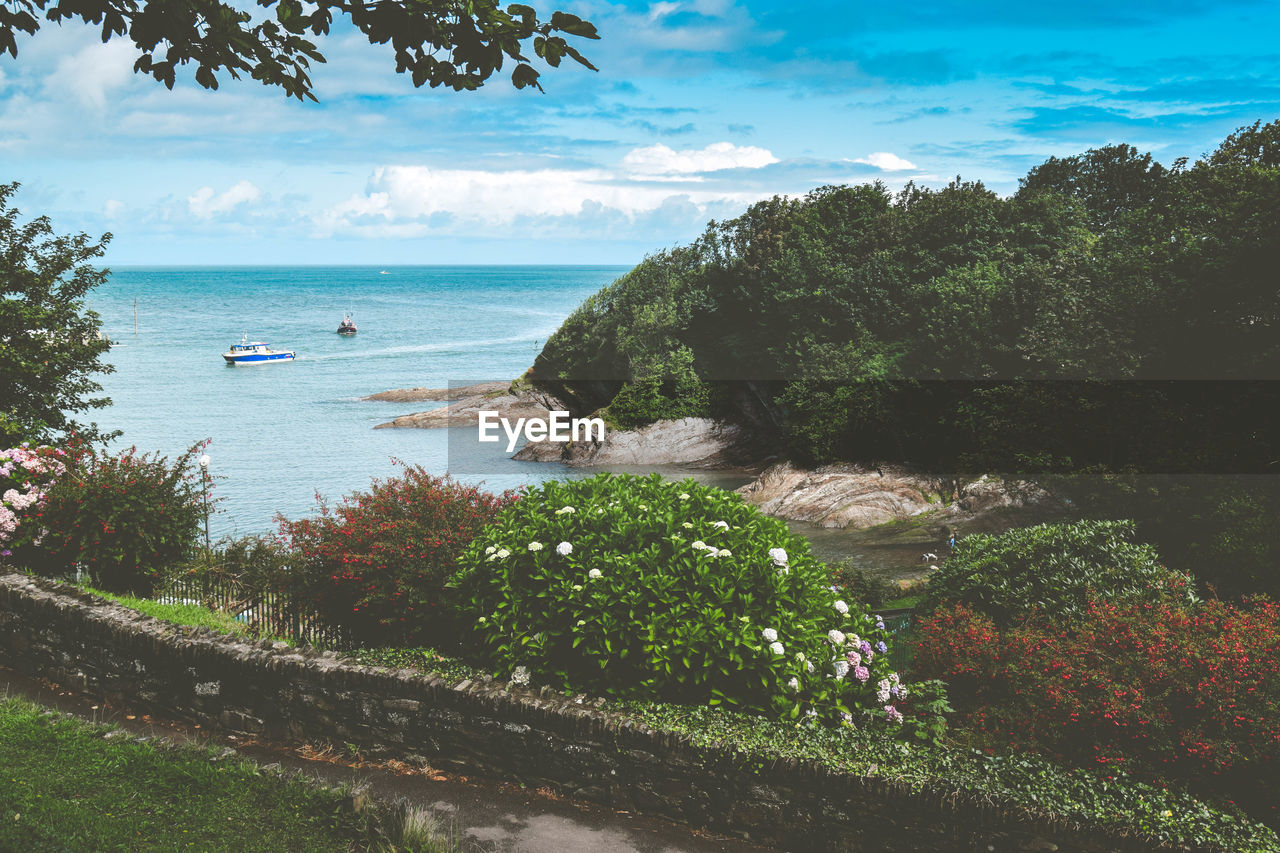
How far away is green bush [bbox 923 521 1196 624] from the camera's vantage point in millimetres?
11602

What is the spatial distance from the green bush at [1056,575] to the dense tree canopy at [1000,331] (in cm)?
597

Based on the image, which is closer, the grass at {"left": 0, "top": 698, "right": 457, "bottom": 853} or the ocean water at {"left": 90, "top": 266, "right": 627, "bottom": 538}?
the grass at {"left": 0, "top": 698, "right": 457, "bottom": 853}

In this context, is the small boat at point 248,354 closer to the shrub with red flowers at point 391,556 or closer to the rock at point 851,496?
the rock at point 851,496

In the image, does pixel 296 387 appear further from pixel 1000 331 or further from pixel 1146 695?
pixel 1146 695

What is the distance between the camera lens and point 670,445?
50.9m

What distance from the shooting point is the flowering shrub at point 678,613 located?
7887 mm

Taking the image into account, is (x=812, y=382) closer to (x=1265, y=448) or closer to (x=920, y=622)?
(x=1265, y=448)

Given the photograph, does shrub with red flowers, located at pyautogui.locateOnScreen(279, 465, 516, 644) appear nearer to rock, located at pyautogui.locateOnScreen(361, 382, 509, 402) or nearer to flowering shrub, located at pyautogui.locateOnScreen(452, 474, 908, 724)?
flowering shrub, located at pyautogui.locateOnScreen(452, 474, 908, 724)

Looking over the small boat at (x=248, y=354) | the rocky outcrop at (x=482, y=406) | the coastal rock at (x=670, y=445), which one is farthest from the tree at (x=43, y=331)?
the small boat at (x=248, y=354)

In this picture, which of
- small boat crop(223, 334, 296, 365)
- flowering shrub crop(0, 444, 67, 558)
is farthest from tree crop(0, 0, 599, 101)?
small boat crop(223, 334, 296, 365)

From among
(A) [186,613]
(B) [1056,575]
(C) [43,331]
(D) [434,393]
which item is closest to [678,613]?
(B) [1056,575]

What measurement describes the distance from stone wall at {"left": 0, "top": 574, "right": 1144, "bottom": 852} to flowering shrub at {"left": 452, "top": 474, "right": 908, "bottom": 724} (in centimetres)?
55

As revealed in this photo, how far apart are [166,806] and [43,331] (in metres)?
19.8

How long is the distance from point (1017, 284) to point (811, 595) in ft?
97.4
